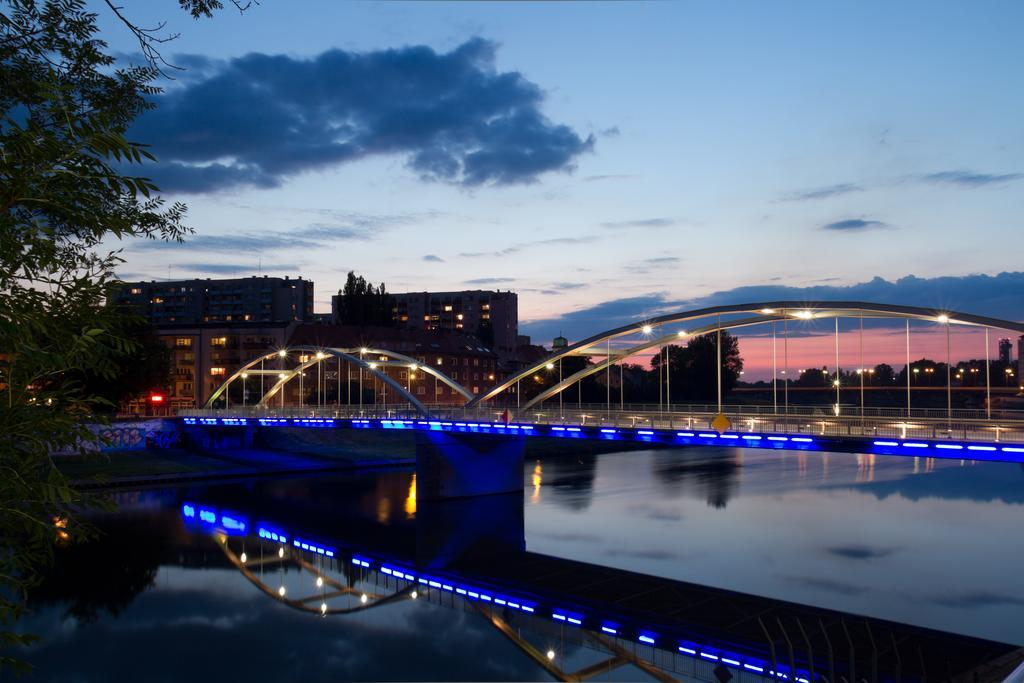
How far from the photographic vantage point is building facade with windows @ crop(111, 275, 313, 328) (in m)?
141

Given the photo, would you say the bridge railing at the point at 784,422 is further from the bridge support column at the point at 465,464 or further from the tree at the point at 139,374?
the tree at the point at 139,374

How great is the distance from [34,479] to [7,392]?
95 centimetres

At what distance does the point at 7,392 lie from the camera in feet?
27.1

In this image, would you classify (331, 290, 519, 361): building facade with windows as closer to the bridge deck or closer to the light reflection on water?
the light reflection on water

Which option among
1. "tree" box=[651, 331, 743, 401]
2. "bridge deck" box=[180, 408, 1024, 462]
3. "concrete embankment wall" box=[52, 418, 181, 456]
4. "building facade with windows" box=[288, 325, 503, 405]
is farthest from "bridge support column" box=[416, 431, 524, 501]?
"tree" box=[651, 331, 743, 401]

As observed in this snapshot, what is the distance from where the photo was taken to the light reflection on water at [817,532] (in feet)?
105

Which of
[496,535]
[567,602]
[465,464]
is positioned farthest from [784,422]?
[465,464]

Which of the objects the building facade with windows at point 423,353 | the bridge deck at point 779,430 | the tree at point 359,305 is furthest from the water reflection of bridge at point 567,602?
the tree at point 359,305

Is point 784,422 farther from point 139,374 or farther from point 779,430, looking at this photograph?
point 139,374

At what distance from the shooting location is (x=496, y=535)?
44.4 meters

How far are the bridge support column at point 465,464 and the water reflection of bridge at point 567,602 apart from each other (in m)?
2.97

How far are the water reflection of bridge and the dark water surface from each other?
25.5 inches

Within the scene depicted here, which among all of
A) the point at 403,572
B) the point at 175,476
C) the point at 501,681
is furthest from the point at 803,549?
the point at 175,476

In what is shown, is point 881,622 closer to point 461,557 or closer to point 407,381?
point 461,557
